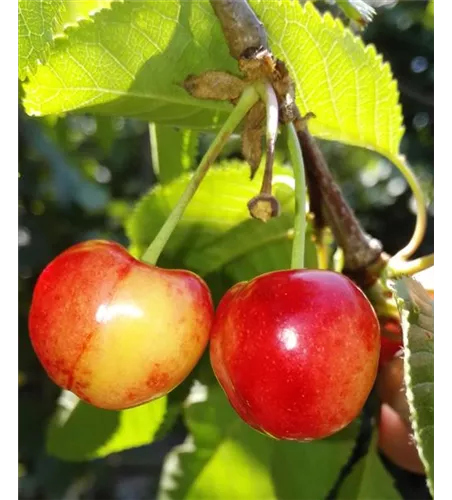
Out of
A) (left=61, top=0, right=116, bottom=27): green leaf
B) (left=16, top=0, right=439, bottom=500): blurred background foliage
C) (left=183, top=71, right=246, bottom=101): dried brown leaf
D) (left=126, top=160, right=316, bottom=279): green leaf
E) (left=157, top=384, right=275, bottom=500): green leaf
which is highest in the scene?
(left=61, top=0, right=116, bottom=27): green leaf

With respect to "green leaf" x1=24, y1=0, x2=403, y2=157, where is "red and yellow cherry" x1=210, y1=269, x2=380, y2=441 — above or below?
below

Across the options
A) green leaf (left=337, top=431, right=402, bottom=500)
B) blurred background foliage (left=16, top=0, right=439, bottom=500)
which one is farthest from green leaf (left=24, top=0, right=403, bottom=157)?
blurred background foliage (left=16, top=0, right=439, bottom=500)

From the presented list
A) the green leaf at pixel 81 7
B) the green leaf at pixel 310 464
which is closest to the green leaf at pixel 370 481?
the green leaf at pixel 310 464

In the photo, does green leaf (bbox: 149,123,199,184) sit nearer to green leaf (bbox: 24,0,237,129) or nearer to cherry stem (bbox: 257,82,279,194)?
green leaf (bbox: 24,0,237,129)

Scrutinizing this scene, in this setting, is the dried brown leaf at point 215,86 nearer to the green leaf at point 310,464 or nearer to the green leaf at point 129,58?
the green leaf at point 129,58

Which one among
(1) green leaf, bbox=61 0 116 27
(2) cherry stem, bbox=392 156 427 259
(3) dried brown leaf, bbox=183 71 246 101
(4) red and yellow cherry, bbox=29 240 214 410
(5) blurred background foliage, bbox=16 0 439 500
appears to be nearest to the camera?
(4) red and yellow cherry, bbox=29 240 214 410
